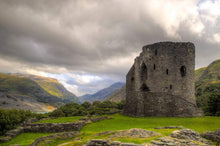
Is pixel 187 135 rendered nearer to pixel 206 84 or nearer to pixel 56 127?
pixel 56 127

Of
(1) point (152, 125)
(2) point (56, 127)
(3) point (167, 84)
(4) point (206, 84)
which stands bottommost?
(2) point (56, 127)

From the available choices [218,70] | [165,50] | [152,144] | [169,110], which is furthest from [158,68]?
[218,70]

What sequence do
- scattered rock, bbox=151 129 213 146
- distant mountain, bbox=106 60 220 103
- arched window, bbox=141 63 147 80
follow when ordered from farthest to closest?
1. distant mountain, bbox=106 60 220 103
2. arched window, bbox=141 63 147 80
3. scattered rock, bbox=151 129 213 146

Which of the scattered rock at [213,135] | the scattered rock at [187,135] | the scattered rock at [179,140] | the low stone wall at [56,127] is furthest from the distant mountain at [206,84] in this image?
the low stone wall at [56,127]

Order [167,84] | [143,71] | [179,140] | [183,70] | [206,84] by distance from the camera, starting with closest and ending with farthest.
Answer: [179,140], [167,84], [183,70], [143,71], [206,84]

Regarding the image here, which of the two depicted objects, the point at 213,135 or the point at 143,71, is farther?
the point at 143,71

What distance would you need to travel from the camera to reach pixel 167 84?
3112 cm

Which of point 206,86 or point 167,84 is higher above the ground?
point 206,86

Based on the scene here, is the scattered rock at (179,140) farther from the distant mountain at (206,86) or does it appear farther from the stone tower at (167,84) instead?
the distant mountain at (206,86)

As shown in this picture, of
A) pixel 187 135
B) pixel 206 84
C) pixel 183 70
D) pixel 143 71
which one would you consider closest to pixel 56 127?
pixel 187 135

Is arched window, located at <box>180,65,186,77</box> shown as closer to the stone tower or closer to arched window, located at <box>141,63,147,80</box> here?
the stone tower

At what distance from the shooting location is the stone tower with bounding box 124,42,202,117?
94.9ft

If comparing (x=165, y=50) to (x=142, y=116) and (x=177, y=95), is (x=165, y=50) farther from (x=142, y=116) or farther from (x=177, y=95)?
(x=142, y=116)

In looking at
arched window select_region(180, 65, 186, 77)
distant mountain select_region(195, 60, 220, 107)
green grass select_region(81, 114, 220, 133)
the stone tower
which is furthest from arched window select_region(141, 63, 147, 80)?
distant mountain select_region(195, 60, 220, 107)
